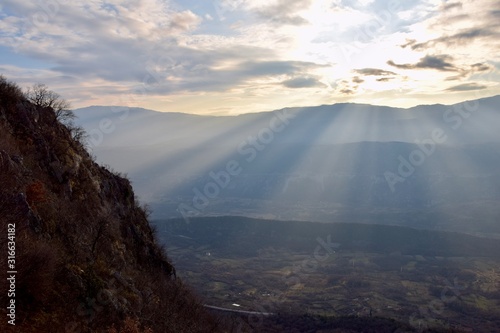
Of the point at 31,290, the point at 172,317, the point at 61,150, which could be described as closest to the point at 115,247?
the point at 172,317

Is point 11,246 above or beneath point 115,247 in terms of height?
above

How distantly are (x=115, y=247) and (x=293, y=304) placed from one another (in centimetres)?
9843

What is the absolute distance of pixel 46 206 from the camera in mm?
17391

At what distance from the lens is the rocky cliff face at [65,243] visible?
38.5 feet

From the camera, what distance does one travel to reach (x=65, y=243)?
1659 centimetres

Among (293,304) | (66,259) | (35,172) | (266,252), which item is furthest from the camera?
(266,252)

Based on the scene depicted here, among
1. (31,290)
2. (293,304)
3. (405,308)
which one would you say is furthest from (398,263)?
(31,290)

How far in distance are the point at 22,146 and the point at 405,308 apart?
385ft

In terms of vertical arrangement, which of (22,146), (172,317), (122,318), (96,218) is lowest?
(172,317)

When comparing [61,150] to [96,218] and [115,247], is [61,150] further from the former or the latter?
[115,247]

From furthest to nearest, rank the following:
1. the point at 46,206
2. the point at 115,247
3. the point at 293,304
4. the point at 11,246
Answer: the point at 293,304 < the point at 115,247 < the point at 46,206 < the point at 11,246

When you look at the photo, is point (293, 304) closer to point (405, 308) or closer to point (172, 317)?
point (405, 308)

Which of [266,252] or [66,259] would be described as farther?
[266,252]

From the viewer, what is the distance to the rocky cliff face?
38.5ft
